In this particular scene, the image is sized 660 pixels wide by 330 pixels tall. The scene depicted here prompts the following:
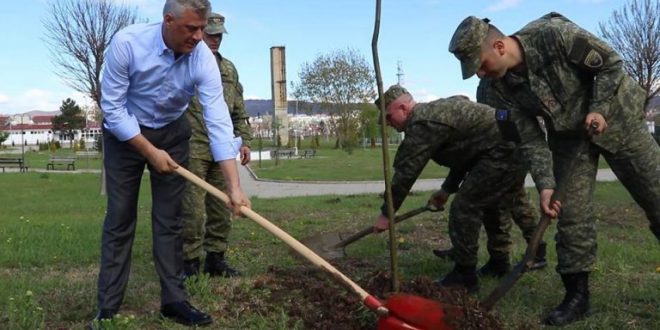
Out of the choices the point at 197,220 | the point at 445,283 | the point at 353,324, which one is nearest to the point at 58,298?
the point at 197,220

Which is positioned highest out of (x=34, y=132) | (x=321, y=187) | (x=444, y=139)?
(x=34, y=132)

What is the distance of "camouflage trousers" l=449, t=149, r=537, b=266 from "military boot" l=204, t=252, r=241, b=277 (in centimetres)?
170

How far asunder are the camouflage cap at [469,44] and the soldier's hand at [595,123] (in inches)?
25.4

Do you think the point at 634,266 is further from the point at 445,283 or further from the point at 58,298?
the point at 58,298

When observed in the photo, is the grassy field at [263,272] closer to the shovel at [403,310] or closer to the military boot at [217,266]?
the military boot at [217,266]

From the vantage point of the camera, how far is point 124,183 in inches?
153

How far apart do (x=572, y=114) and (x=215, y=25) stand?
8.68ft

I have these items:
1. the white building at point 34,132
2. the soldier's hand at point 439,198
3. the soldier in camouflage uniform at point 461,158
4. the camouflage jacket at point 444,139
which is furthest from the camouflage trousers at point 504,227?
the white building at point 34,132

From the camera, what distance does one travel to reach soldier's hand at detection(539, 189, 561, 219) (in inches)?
151

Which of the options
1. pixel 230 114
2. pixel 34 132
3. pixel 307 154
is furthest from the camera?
pixel 34 132

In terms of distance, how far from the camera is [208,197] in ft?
17.7

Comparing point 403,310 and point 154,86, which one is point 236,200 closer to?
point 154,86

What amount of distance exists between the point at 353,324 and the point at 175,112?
5.21 feet

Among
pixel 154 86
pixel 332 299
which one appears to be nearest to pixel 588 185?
pixel 332 299
